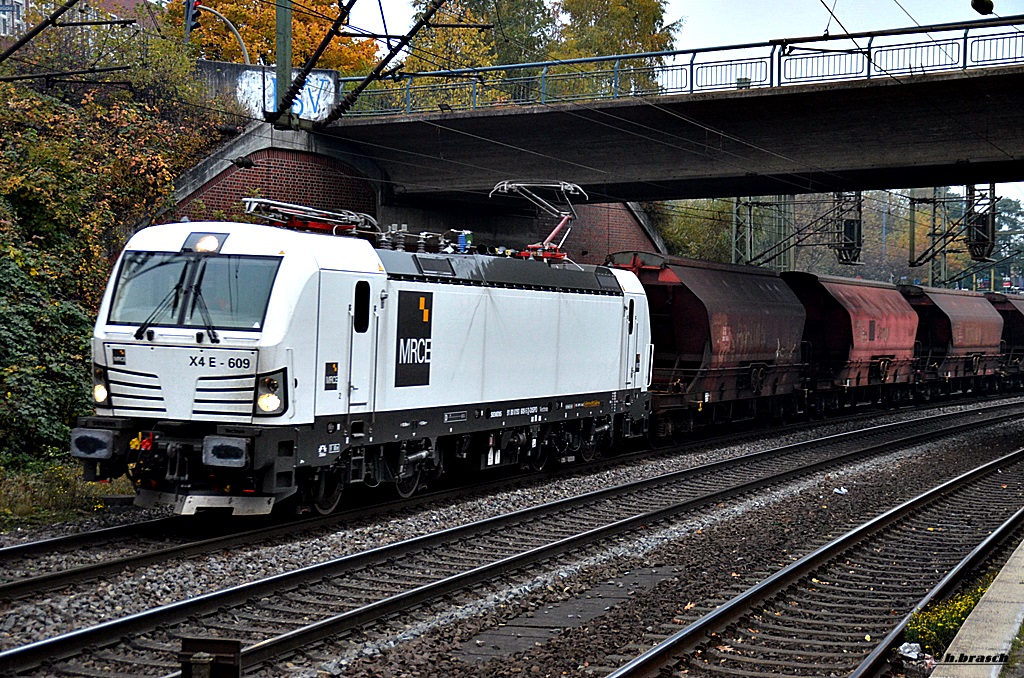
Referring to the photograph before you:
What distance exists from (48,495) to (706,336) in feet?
44.6

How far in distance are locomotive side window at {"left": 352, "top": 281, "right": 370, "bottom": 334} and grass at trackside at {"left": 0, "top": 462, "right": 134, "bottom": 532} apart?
3.61 meters

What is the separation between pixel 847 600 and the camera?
33.9 feet

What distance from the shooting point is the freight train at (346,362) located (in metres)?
11.5

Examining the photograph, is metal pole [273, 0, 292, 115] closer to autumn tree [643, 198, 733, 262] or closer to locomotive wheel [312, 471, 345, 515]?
locomotive wheel [312, 471, 345, 515]

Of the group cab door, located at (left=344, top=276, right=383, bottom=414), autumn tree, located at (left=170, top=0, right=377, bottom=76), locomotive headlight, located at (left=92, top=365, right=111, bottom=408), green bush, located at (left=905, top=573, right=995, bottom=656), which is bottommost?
green bush, located at (left=905, top=573, right=995, bottom=656)

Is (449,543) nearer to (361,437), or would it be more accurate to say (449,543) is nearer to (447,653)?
(361,437)

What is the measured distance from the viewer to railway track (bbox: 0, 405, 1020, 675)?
7719 millimetres

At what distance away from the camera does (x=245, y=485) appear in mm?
11711

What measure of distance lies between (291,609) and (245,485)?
276cm

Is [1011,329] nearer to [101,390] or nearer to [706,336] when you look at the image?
[706,336]

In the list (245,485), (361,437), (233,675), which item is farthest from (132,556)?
(233,675)

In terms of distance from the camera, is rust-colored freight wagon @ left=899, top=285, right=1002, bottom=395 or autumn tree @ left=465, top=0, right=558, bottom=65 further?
autumn tree @ left=465, top=0, right=558, bottom=65

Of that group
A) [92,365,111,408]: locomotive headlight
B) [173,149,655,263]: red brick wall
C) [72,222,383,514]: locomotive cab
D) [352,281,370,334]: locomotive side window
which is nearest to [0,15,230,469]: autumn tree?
[173,149,655,263]: red brick wall

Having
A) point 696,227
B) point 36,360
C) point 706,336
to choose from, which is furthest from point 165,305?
point 696,227
